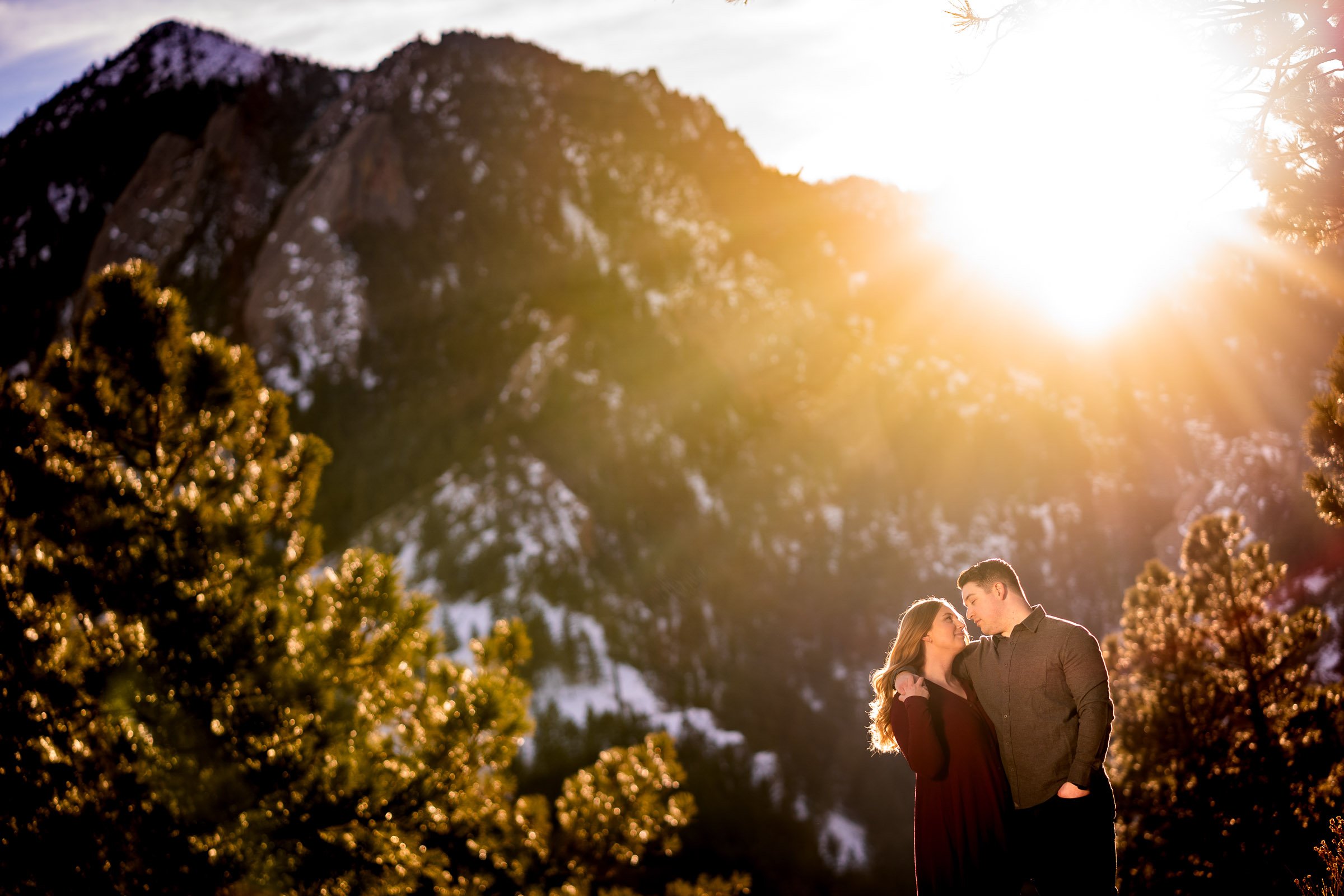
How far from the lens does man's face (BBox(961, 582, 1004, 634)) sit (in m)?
3.25

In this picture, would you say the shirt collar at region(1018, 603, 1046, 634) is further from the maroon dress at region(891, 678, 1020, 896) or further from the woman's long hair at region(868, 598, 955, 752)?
the maroon dress at region(891, 678, 1020, 896)

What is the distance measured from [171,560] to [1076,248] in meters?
71.4

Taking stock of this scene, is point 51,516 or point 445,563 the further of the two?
point 445,563

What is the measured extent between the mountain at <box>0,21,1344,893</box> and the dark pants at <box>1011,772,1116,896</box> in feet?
168

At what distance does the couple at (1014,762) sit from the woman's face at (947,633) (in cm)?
1

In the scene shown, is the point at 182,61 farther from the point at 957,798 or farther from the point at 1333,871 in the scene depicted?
the point at 1333,871

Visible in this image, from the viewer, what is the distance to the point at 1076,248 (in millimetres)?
59281

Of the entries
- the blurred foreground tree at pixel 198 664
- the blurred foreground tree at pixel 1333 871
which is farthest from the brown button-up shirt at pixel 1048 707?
the blurred foreground tree at pixel 198 664

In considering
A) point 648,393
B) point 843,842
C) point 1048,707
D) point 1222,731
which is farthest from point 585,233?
point 1048,707

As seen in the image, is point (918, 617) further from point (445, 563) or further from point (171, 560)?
point (445, 563)

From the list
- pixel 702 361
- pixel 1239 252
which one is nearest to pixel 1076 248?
pixel 1239 252

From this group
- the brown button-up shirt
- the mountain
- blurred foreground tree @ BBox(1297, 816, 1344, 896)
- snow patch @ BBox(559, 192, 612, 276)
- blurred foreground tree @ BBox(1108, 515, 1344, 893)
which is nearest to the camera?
the brown button-up shirt

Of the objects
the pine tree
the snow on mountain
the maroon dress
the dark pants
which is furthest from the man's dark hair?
the snow on mountain

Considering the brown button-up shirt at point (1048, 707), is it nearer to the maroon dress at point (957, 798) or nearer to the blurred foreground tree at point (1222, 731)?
the maroon dress at point (957, 798)
